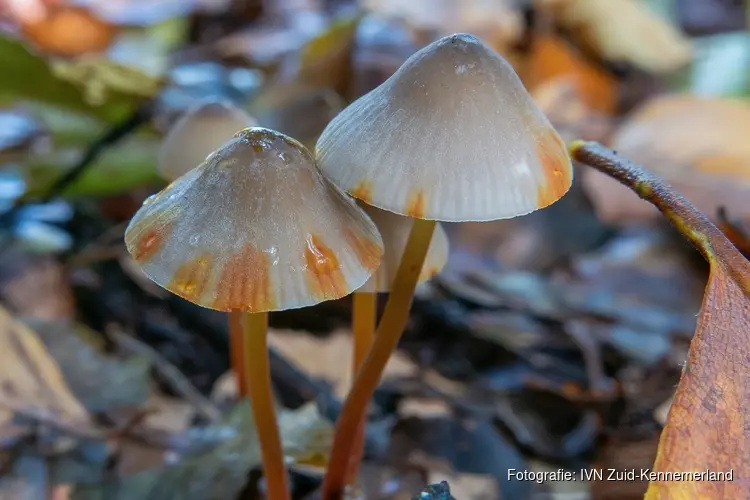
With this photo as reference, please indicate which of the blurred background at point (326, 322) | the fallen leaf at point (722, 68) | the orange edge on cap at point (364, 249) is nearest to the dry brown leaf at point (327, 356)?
the blurred background at point (326, 322)

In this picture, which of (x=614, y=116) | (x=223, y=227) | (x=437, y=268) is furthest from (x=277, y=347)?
(x=614, y=116)

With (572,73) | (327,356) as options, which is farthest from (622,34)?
(327,356)

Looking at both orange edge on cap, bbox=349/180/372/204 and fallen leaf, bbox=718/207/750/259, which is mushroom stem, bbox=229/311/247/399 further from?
fallen leaf, bbox=718/207/750/259

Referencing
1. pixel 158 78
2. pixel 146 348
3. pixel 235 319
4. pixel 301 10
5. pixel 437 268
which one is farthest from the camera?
pixel 301 10

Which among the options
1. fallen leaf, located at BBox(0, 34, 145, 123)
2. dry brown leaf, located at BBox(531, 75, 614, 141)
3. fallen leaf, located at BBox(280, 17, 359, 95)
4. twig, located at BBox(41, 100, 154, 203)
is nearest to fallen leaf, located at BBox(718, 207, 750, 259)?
dry brown leaf, located at BBox(531, 75, 614, 141)

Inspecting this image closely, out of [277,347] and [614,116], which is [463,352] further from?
[614,116]

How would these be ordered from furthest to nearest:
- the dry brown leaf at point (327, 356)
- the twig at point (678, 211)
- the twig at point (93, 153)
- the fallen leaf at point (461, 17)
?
the fallen leaf at point (461, 17)
the twig at point (93, 153)
the dry brown leaf at point (327, 356)
the twig at point (678, 211)

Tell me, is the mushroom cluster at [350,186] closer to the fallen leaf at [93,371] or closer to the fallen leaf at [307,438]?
the fallen leaf at [307,438]
